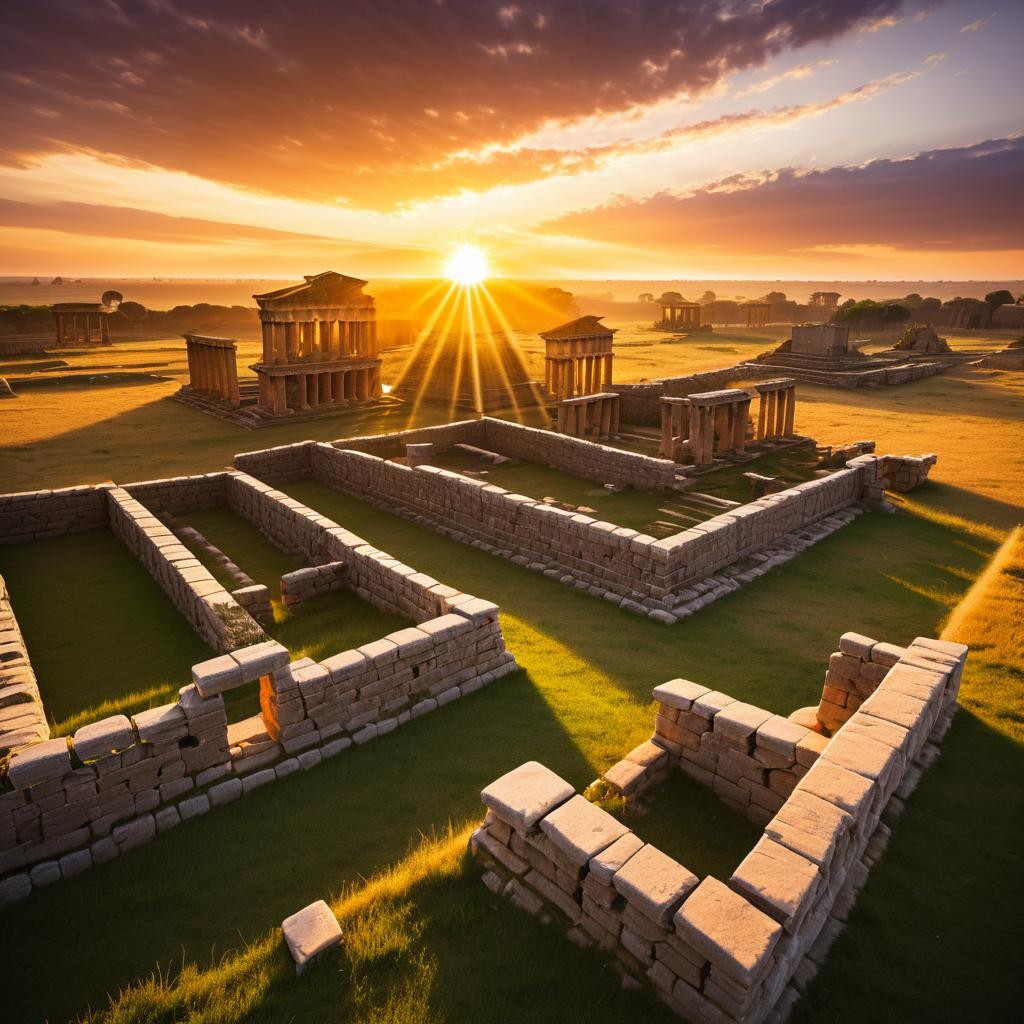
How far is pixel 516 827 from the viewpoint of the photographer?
5449mm

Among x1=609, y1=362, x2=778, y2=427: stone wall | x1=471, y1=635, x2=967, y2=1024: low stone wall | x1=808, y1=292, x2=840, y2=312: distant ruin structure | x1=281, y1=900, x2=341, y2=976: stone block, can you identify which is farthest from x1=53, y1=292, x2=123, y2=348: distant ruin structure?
x1=808, y1=292, x2=840, y2=312: distant ruin structure

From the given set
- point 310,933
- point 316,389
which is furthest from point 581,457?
point 316,389

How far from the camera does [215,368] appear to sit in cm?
3256

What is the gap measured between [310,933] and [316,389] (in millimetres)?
29135

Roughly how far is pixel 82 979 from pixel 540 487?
51.2 feet

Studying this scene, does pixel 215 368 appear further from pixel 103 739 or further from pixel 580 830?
pixel 580 830

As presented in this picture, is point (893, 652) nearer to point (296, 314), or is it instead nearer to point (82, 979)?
point (82, 979)

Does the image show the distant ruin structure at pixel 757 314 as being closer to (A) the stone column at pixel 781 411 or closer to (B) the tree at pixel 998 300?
(B) the tree at pixel 998 300

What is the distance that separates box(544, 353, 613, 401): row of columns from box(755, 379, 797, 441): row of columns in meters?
9.37

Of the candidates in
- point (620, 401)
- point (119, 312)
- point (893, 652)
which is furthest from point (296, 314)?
point (119, 312)

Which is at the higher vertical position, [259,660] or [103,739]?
[259,660]

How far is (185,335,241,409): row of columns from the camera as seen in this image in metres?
30.9

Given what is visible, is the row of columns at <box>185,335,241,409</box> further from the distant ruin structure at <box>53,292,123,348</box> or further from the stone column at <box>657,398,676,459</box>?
the distant ruin structure at <box>53,292,123,348</box>

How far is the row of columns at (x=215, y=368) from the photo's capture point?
30.9 m
